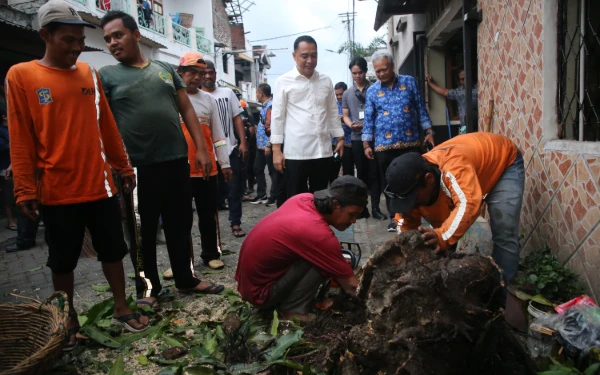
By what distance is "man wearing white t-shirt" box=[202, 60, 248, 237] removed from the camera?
232 inches

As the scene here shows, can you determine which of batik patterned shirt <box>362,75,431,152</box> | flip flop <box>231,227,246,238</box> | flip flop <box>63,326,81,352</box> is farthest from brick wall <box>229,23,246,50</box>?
flip flop <box>63,326,81,352</box>

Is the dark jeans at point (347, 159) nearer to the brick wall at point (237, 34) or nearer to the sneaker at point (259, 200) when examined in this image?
the sneaker at point (259, 200)

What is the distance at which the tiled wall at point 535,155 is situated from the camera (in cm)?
306

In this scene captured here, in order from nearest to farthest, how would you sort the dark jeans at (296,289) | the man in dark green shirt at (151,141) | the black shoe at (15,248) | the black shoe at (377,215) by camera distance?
the dark jeans at (296,289) → the man in dark green shirt at (151,141) → the black shoe at (15,248) → the black shoe at (377,215)

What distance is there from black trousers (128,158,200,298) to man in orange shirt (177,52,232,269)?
0.71 meters

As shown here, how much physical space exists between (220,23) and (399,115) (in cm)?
3067

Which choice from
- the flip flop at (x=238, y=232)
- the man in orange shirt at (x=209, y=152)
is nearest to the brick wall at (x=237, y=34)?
the flip flop at (x=238, y=232)

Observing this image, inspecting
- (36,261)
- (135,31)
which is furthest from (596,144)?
(36,261)

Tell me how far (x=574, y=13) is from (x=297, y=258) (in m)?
2.68

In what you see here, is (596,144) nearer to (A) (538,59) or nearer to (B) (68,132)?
(A) (538,59)

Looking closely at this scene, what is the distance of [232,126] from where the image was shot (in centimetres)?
621

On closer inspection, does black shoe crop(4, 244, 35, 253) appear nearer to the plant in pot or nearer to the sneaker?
the sneaker

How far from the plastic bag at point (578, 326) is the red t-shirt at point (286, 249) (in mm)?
1223

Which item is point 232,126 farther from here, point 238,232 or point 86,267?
point 86,267
